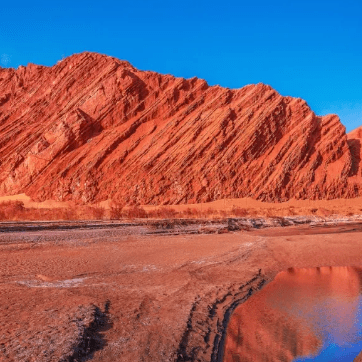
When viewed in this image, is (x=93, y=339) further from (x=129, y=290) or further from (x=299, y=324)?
(x=299, y=324)

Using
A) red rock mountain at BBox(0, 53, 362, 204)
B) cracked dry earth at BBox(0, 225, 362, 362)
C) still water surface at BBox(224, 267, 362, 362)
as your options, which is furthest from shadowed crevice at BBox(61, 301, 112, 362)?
red rock mountain at BBox(0, 53, 362, 204)

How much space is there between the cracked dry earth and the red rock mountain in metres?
22.9

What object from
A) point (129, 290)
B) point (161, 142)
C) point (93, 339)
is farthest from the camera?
point (161, 142)

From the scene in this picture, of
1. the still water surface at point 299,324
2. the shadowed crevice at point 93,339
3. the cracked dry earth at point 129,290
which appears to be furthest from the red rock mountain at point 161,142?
the shadowed crevice at point 93,339

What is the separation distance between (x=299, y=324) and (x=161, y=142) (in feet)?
A: 119

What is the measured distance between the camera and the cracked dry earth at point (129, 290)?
5367mm

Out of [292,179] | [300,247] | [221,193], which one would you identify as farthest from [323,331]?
[292,179]

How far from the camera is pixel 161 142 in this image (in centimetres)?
4247

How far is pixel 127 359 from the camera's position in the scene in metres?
4.96

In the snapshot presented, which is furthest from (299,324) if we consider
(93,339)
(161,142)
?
(161,142)

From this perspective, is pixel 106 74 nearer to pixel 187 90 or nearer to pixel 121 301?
pixel 187 90

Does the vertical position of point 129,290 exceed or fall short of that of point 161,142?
it falls short

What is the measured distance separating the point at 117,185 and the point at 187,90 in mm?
14884


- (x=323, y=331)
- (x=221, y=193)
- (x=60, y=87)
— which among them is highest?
(x=60, y=87)
